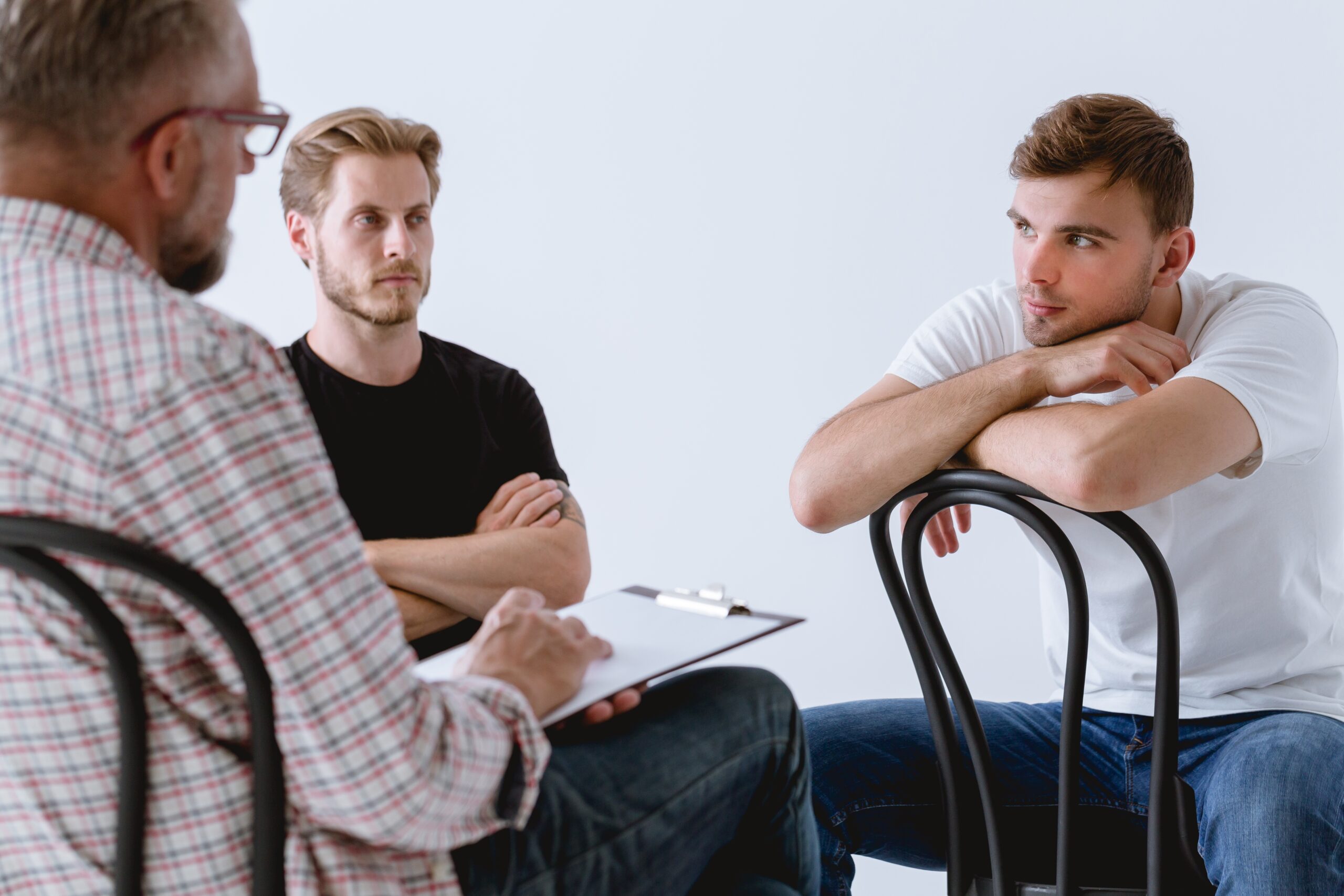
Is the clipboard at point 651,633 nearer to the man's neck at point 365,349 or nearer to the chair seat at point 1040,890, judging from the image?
the chair seat at point 1040,890

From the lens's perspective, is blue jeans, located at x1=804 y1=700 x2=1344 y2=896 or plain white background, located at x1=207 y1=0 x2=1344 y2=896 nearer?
blue jeans, located at x1=804 y1=700 x2=1344 y2=896

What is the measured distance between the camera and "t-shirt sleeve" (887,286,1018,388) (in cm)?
173

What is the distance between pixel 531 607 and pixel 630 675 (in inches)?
5.3

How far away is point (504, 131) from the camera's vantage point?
3.59 metres

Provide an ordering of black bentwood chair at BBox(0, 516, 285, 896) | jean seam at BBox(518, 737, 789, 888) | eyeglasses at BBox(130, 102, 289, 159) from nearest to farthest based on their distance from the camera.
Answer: black bentwood chair at BBox(0, 516, 285, 896)
eyeglasses at BBox(130, 102, 289, 159)
jean seam at BBox(518, 737, 789, 888)

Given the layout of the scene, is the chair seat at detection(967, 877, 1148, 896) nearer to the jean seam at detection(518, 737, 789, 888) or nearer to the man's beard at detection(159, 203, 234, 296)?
the jean seam at detection(518, 737, 789, 888)

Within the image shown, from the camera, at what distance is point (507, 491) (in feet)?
6.27

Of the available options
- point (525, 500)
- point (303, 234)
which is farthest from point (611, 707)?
point (303, 234)

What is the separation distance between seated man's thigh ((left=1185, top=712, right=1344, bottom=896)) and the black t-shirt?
Result: 1117 millimetres

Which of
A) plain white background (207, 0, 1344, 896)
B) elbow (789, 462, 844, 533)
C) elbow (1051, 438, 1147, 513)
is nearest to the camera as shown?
elbow (1051, 438, 1147, 513)

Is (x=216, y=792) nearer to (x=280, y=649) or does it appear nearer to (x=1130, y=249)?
(x=280, y=649)

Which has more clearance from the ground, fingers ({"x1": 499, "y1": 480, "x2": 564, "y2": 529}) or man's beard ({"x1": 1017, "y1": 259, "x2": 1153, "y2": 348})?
man's beard ({"x1": 1017, "y1": 259, "x2": 1153, "y2": 348})

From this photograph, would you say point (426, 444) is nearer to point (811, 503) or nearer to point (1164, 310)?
point (811, 503)

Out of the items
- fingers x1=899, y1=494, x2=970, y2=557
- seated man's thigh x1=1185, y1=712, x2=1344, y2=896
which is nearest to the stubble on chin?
fingers x1=899, y1=494, x2=970, y2=557
